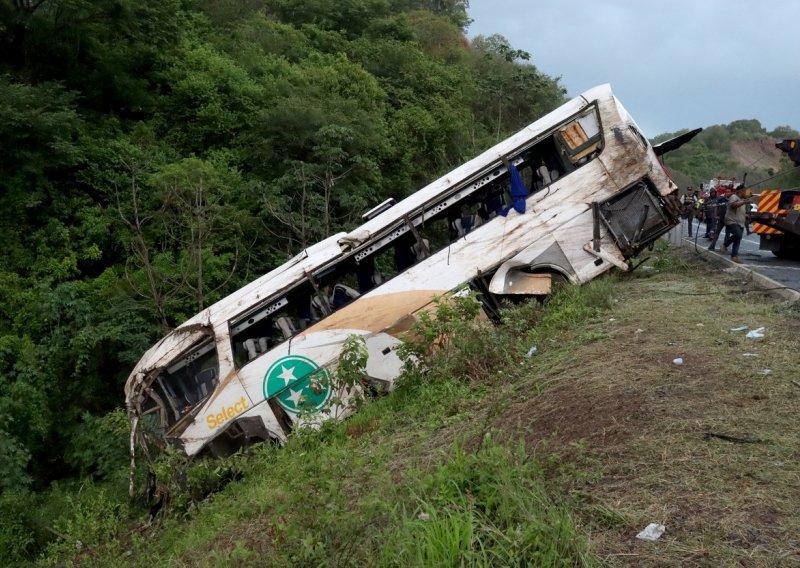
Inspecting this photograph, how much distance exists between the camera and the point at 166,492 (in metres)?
6.37

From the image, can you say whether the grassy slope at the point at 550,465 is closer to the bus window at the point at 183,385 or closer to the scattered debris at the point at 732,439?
the scattered debris at the point at 732,439

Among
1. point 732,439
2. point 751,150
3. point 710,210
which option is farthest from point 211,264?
point 751,150

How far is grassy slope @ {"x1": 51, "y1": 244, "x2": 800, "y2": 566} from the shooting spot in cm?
273

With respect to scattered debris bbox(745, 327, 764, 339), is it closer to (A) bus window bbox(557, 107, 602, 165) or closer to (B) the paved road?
(B) the paved road

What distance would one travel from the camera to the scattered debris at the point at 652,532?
270 centimetres

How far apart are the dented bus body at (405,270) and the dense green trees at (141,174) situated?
338 cm

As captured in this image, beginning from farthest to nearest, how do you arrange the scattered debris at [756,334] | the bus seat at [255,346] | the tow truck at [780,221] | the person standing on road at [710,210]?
the person standing on road at [710,210]
the tow truck at [780,221]
the bus seat at [255,346]
the scattered debris at [756,334]

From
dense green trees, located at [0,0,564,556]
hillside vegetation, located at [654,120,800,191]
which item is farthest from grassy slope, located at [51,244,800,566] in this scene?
hillside vegetation, located at [654,120,800,191]

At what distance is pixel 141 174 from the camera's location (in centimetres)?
1438

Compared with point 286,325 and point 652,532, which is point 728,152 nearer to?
point 286,325

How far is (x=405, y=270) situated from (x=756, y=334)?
384cm

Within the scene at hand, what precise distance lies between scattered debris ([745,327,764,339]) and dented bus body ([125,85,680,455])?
8.30 feet

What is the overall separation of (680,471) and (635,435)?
1.48ft

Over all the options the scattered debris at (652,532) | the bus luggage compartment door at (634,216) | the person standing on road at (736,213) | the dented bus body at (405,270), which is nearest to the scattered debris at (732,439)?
→ the scattered debris at (652,532)
